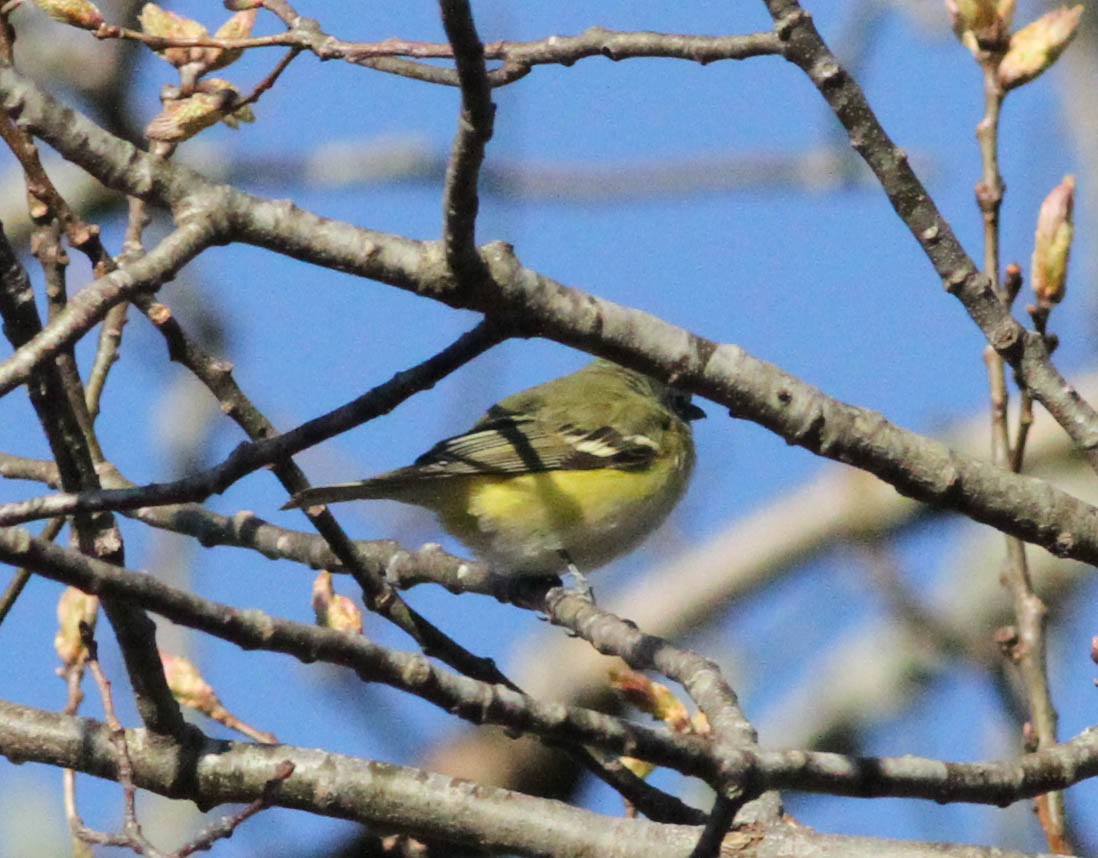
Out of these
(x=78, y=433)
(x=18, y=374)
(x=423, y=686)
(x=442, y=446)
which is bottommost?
(x=423, y=686)

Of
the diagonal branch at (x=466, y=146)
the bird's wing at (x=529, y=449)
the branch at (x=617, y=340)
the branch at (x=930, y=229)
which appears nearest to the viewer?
the diagonal branch at (x=466, y=146)

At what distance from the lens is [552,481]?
18.3 feet

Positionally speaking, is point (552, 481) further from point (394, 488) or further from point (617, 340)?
point (617, 340)

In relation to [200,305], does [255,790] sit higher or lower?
lower

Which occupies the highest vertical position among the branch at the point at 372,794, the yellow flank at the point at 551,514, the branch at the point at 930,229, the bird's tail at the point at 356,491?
the yellow flank at the point at 551,514

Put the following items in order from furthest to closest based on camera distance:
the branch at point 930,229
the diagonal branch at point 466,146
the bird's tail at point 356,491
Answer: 1. the bird's tail at point 356,491
2. the branch at point 930,229
3. the diagonal branch at point 466,146

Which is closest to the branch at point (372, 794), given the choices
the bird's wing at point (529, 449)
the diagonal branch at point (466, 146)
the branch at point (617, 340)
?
the branch at point (617, 340)

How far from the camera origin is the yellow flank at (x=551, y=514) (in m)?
5.35

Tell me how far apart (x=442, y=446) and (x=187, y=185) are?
3.29 metres

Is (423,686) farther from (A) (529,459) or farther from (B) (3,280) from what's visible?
(A) (529,459)

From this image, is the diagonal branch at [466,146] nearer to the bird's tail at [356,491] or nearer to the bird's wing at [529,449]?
the bird's tail at [356,491]

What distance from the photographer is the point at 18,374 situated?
1861mm

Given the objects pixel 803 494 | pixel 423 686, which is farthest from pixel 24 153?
pixel 803 494

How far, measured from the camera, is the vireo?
5.32 m
